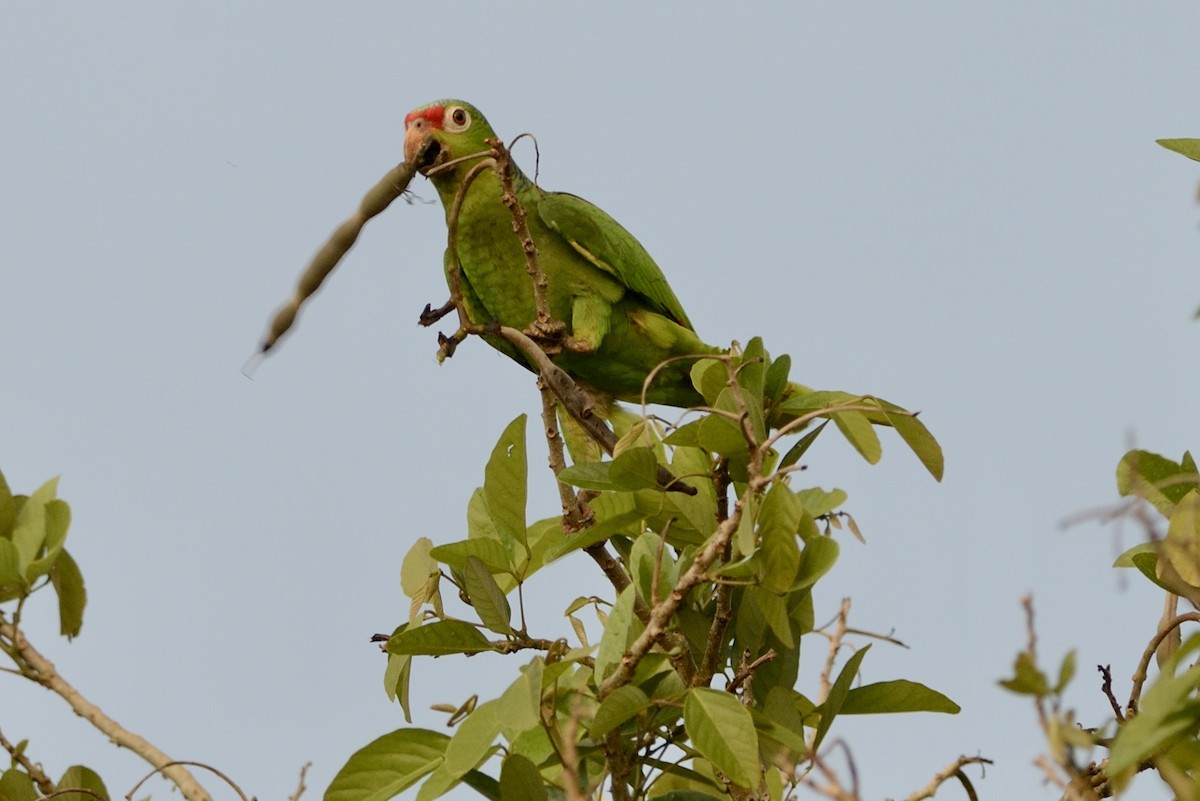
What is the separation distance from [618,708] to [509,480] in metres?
0.59

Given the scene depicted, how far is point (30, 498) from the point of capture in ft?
9.43

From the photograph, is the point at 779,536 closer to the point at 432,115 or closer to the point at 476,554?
the point at 476,554

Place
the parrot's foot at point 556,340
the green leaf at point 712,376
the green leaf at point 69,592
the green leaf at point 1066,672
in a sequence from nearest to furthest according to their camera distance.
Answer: the green leaf at point 1066,672
the green leaf at point 712,376
the green leaf at point 69,592
the parrot's foot at point 556,340

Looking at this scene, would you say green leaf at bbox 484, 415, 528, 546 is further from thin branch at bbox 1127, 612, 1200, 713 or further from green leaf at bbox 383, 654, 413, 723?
thin branch at bbox 1127, 612, 1200, 713

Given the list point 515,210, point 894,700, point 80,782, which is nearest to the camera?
point 894,700

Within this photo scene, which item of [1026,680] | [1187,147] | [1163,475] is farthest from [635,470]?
[1026,680]

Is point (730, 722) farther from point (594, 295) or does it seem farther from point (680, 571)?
point (594, 295)

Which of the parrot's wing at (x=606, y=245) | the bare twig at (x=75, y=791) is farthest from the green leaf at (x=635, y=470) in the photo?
the parrot's wing at (x=606, y=245)

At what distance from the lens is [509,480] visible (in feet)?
7.77

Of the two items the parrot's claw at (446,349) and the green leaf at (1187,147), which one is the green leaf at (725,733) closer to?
the green leaf at (1187,147)

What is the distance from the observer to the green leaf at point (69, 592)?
292cm

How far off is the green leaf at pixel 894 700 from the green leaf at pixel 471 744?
65cm

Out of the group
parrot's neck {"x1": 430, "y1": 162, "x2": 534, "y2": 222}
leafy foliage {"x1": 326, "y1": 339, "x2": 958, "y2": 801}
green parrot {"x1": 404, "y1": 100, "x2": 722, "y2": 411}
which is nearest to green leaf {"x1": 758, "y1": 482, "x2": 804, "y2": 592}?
leafy foliage {"x1": 326, "y1": 339, "x2": 958, "y2": 801}

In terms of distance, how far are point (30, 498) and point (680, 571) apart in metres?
1.60
